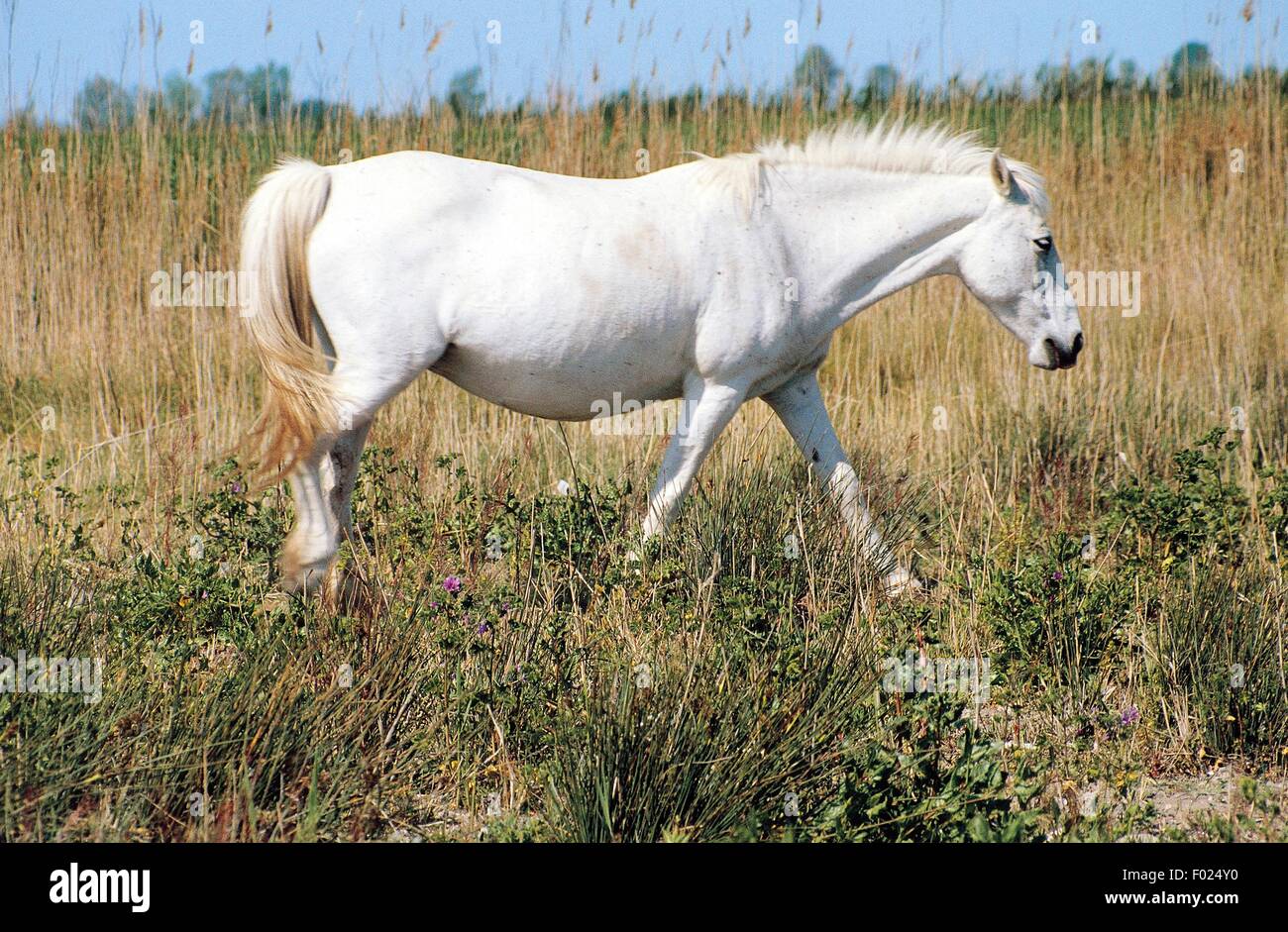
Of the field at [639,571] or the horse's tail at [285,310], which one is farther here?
the horse's tail at [285,310]

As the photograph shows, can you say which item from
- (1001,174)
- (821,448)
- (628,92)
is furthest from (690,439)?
(628,92)

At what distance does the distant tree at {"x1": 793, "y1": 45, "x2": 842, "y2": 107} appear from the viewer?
7.91 metres

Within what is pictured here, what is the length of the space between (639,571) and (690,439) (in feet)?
1.95

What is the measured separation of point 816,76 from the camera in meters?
8.14

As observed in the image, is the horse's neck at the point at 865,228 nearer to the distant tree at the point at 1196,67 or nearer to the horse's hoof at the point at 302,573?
the horse's hoof at the point at 302,573

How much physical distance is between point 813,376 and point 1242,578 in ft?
5.56

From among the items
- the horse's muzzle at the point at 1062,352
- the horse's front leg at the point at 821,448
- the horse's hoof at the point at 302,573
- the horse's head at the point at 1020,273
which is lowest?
the horse's hoof at the point at 302,573

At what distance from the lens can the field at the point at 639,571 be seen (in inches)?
113

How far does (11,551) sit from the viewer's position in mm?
4027

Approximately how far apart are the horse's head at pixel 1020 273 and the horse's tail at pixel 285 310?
241cm

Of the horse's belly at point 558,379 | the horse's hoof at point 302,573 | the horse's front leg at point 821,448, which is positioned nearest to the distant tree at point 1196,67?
the horse's front leg at point 821,448

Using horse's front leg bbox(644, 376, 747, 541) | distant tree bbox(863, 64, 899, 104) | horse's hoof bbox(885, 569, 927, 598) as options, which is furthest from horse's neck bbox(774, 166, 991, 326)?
distant tree bbox(863, 64, 899, 104)
